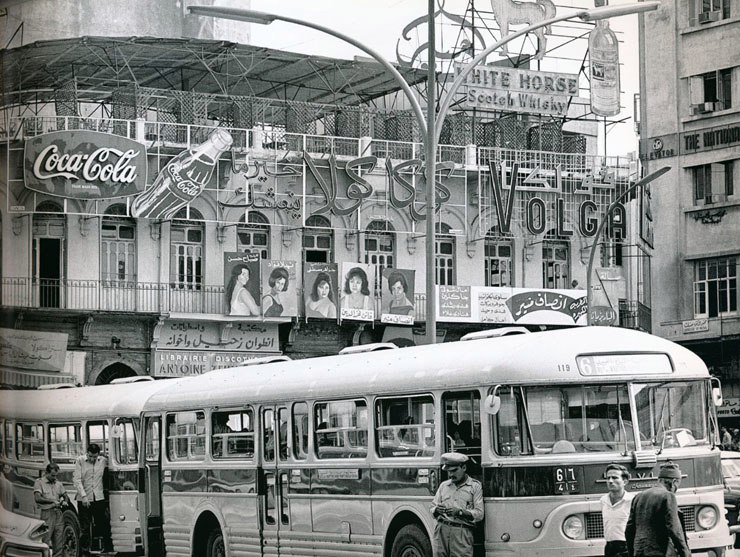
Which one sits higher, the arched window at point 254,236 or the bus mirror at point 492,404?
the arched window at point 254,236

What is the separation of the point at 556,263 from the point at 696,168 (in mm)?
6206

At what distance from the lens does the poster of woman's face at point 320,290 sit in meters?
44.0

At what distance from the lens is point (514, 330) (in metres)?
15.5

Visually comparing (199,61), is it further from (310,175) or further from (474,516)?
(474,516)

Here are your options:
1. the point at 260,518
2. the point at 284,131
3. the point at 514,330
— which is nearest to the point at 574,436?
the point at 514,330

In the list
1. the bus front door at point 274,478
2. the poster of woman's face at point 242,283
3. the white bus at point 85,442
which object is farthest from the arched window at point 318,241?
the bus front door at point 274,478

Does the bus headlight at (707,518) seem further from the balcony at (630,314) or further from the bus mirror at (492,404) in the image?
the balcony at (630,314)

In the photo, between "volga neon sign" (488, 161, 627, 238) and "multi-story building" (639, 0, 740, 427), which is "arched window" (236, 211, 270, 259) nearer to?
"volga neon sign" (488, 161, 627, 238)

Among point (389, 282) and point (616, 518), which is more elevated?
point (389, 282)

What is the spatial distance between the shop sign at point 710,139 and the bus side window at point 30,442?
108 ft

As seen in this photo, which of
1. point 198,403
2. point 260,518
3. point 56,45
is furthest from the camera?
point 56,45

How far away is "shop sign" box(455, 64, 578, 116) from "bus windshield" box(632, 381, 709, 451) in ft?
109

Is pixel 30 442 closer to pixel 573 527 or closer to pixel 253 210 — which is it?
pixel 573 527

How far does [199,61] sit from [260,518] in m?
26.9
